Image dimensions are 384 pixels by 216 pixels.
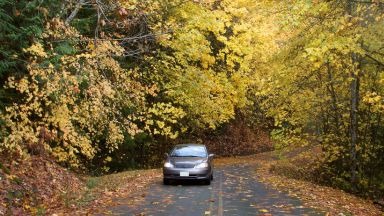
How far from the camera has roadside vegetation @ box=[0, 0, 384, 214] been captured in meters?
13.0

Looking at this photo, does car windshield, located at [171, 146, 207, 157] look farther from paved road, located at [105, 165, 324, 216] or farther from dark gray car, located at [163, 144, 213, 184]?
paved road, located at [105, 165, 324, 216]

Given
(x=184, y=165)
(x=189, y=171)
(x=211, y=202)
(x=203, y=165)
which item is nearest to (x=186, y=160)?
(x=184, y=165)

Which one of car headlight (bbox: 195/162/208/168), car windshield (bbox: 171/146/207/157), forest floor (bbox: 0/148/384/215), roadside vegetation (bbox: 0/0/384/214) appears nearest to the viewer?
forest floor (bbox: 0/148/384/215)

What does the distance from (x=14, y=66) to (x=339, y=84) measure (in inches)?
569

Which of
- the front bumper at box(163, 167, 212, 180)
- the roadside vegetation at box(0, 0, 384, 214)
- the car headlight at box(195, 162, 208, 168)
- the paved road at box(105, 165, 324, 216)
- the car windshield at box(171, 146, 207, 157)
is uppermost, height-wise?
the roadside vegetation at box(0, 0, 384, 214)

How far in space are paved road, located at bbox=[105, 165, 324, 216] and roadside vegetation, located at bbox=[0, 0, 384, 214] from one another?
2.28 m

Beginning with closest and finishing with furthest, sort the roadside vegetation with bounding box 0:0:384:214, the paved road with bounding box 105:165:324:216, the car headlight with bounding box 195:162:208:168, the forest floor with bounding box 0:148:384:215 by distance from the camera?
1. the forest floor with bounding box 0:148:384:215
2. the paved road with bounding box 105:165:324:216
3. the roadside vegetation with bounding box 0:0:384:214
4. the car headlight with bounding box 195:162:208:168

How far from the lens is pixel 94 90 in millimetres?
13211

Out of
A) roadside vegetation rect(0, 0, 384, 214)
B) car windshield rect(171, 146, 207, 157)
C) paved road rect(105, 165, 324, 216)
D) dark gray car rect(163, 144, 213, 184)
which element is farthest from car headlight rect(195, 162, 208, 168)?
roadside vegetation rect(0, 0, 384, 214)

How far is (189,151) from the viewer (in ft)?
60.1

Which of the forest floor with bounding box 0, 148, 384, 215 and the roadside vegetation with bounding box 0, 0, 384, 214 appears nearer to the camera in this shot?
the forest floor with bounding box 0, 148, 384, 215

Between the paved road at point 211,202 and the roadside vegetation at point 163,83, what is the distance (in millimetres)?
2277

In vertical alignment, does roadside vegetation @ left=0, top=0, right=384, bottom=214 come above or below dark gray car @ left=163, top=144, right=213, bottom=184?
above

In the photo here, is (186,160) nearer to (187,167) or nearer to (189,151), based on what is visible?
(187,167)
